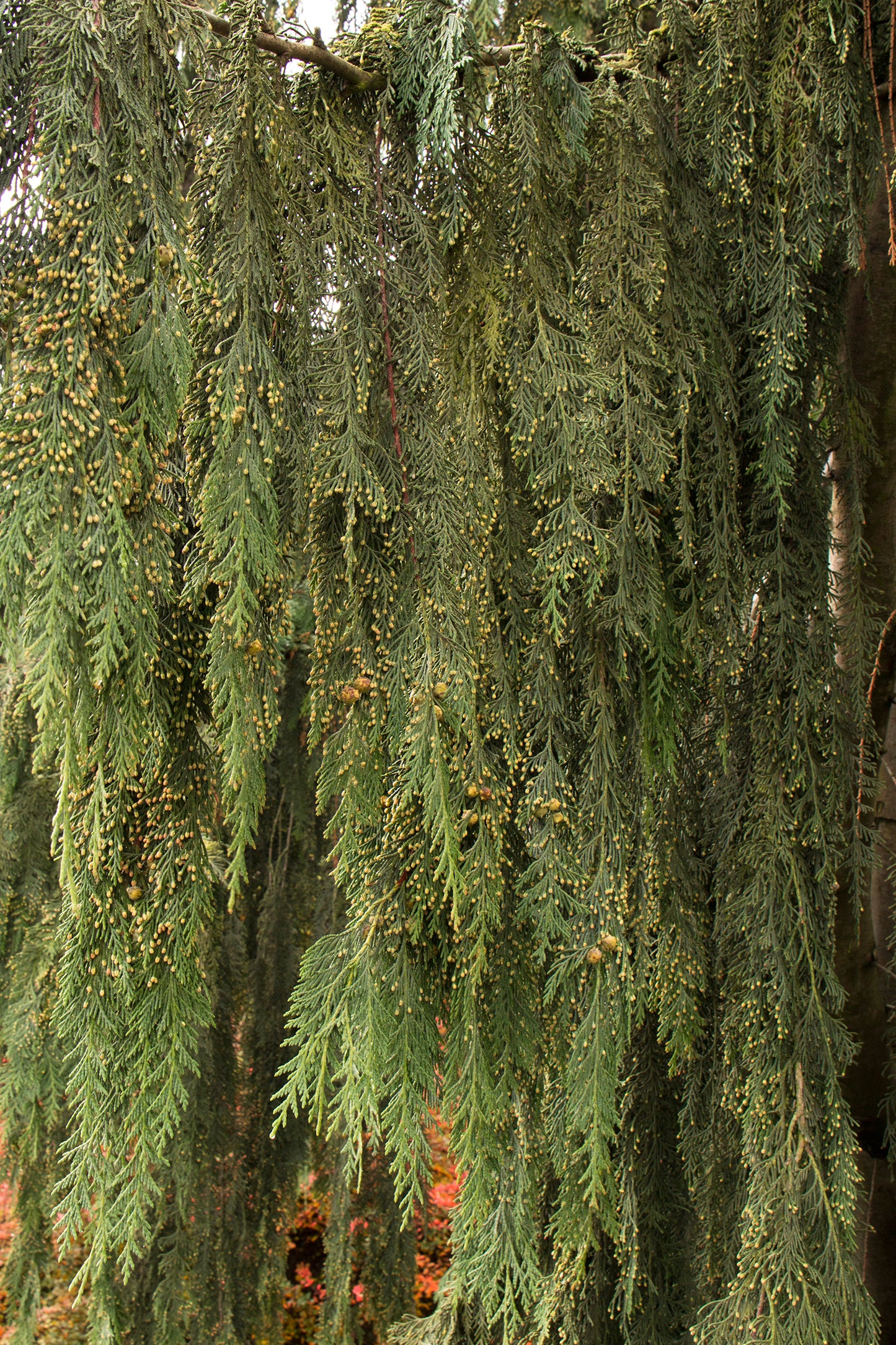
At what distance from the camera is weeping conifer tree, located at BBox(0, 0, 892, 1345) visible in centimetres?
95

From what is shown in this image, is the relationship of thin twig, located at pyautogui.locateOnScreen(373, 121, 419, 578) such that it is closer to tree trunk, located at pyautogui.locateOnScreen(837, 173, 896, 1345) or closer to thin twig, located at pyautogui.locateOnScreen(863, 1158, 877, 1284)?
tree trunk, located at pyautogui.locateOnScreen(837, 173, 896, 1345)

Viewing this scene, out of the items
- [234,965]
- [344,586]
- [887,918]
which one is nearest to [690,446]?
[344,586]

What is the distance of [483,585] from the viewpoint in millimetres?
1406

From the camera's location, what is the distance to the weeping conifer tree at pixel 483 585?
0.95 metres

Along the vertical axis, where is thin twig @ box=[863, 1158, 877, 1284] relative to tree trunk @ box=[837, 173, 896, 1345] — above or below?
below

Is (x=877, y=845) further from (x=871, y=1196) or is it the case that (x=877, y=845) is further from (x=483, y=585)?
(x=483, y=585)

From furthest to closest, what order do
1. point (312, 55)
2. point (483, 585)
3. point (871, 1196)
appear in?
point (871, 1196) < point (483, 585) < point (312, 55)

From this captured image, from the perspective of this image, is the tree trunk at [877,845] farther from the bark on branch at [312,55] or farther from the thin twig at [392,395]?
the thin twig at [392,395]

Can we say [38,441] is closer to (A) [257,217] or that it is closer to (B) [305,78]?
(A) [257,217]

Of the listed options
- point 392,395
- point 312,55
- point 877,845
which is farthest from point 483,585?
point 877,845

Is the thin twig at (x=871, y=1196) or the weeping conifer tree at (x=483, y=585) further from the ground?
the weeping conifer tree at (x=483, y=585)

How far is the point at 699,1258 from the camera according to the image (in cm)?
195

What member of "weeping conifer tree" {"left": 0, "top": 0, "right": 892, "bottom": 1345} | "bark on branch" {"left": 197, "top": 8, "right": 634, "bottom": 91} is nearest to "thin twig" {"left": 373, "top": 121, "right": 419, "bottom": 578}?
"weeping conifer tree" {"left": 0, "top": 0, "right": 892, "bottom": 1345}

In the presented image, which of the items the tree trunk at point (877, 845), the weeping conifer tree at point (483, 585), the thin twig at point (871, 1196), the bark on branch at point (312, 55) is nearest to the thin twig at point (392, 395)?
the weeping conifer tree at point (483, 585)
